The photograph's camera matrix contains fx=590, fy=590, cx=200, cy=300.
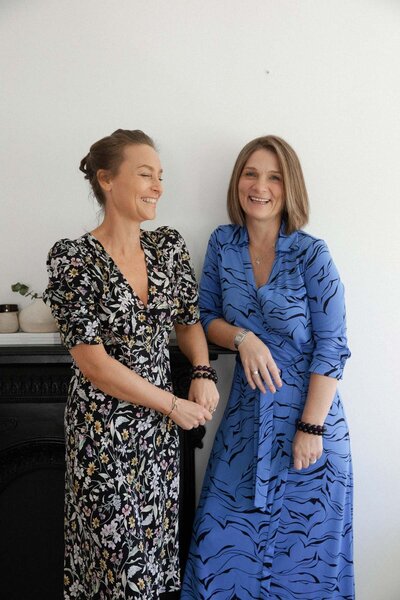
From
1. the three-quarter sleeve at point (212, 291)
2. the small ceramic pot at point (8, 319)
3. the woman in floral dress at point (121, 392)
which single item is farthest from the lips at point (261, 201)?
the small ceramic pot at point (8, 319)

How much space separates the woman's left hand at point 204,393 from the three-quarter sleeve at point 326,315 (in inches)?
12.6

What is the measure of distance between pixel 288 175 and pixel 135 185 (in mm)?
551

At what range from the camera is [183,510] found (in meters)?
2.17

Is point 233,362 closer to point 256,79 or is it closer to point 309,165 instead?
point 309,165

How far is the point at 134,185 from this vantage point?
1.66 m

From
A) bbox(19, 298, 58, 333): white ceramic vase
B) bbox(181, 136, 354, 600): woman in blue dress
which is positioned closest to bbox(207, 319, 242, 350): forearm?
bbox(181, 136, 354, 600): woman in blue dress

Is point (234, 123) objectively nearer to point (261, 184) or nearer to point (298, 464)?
point (261, 184)

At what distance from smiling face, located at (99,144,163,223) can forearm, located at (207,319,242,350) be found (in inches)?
18.1

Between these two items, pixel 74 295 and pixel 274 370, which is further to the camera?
pixel 274 370

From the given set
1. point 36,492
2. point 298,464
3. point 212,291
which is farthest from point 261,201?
point 36,492

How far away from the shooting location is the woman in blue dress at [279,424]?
72.3 inches

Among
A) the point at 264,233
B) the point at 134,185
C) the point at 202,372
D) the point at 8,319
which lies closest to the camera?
the point at 134,185

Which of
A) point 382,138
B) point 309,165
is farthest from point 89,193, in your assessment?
point 382,138

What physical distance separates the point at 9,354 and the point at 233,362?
0.81 metres
